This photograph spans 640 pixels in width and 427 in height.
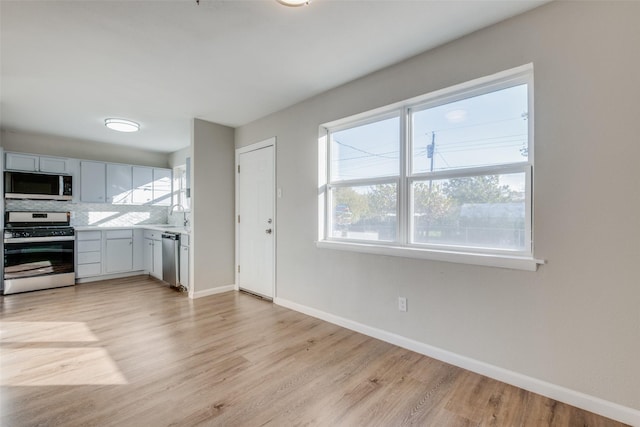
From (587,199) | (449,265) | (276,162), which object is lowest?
(449,265)

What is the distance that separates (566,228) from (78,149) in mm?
6887

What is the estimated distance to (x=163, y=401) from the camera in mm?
1804

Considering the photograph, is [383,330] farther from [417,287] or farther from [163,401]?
[163,401]

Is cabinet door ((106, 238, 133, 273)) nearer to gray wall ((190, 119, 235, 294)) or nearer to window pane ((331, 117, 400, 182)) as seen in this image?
gray wall ((190, 119, 235, 294))

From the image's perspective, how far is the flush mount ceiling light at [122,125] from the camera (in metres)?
4.04

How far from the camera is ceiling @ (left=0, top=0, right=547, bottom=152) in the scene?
6.18 ft

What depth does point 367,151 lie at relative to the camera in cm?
294

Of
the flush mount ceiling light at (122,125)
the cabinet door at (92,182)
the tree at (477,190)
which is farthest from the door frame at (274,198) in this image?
the cabinet door at (92,182)

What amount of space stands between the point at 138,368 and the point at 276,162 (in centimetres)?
253

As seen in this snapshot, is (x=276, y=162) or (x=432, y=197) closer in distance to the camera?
(x=432, y=197)

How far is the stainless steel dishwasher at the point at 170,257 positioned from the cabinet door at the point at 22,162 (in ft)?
7.18

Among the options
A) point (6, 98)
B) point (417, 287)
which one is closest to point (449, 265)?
point (417, 287)

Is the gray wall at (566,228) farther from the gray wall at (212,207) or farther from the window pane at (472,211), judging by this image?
the gray wall at (212,207)

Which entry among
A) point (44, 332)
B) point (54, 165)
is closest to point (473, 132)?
point (44, 332)
